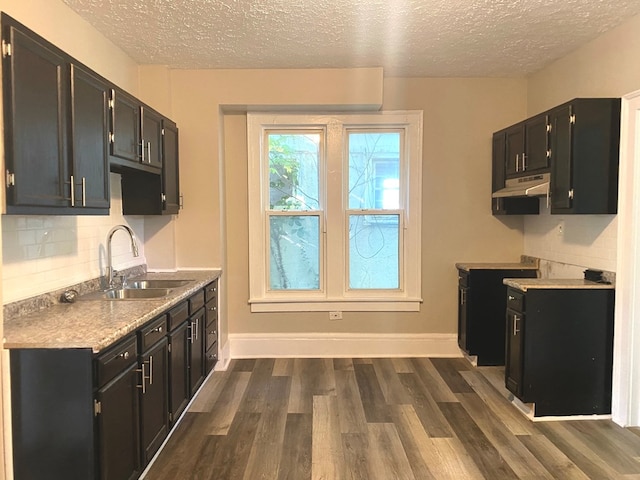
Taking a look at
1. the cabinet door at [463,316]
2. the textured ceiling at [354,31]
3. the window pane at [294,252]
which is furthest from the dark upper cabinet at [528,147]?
the window pane at [294,252]

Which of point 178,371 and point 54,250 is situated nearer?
point 54,250

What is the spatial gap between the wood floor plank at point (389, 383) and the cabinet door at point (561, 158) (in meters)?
1.88

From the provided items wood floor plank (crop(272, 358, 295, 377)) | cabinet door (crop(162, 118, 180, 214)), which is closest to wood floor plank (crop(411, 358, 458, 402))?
wood floor plank (crop(272, 358, 295, 377))

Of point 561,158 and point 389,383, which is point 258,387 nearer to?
point 389,383

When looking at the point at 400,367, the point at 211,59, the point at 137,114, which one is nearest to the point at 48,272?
the point at 137,114

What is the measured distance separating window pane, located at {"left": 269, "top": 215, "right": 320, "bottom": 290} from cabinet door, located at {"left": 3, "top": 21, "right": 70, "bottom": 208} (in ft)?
8.01

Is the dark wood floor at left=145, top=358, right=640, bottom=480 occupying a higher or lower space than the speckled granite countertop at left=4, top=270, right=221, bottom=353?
lower

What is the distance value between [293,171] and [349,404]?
2.31 m

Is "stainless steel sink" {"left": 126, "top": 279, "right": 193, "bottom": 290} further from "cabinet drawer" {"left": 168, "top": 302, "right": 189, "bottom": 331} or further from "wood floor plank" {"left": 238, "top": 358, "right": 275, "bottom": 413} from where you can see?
"wood floor plank" {"left": 238, "top": 358, "right": 275, "bottom": 413}

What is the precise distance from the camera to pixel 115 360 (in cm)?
200

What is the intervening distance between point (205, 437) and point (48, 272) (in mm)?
1439

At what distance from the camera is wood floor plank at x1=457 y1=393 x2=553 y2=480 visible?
2.46 m

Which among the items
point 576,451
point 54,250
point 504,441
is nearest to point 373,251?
point 504,441

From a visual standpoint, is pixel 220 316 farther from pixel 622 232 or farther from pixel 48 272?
pixel 622 232
